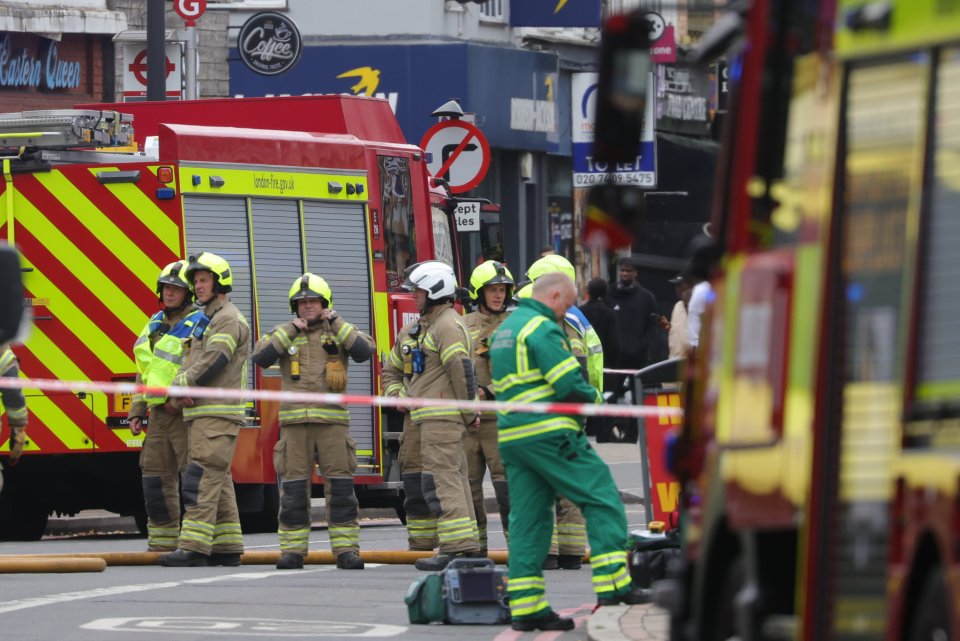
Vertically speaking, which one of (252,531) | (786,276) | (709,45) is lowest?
(252,531)

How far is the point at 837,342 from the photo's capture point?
20.2ft

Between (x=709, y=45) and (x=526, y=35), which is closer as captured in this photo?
(x=709, y=45)

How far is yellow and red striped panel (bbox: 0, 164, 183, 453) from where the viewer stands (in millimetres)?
17031

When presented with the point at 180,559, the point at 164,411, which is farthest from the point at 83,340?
the point at 180,559

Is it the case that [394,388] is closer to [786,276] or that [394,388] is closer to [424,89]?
[786,276]

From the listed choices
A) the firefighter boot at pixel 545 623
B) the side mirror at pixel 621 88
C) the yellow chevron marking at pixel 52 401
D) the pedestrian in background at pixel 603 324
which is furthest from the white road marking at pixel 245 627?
the pedestrian in background at pixel 603 324

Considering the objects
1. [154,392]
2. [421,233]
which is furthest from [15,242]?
[421,233]

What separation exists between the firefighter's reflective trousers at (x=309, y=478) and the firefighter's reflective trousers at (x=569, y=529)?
4.06 ft

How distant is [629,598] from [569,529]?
3.19m

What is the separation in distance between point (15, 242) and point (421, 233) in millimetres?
3663

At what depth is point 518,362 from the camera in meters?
11.5

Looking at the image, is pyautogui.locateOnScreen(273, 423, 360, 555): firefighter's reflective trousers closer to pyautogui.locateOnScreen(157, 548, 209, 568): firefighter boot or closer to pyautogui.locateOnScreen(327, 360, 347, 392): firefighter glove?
pyautogui.locateOnScreen(327, 360, 347, 392): firefighter glove

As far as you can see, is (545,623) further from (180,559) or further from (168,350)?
(168,350)

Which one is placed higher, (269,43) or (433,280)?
(269,43)
